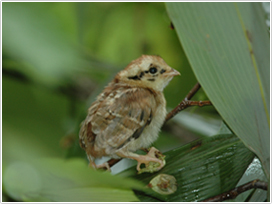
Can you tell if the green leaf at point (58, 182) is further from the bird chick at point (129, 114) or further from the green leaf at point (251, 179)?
the green leaf at point (251, 179)

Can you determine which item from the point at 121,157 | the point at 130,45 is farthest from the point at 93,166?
the point at 130,45

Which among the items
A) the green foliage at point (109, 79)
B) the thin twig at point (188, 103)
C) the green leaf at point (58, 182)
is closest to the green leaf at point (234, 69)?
the green foliage at point (109, 79)

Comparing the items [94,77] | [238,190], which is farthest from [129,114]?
[238,190]

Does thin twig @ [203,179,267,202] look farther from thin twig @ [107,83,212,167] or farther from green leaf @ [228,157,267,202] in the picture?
thin twig @ [107,83,212,167]

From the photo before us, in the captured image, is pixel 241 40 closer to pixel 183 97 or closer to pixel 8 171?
pixel 183 97

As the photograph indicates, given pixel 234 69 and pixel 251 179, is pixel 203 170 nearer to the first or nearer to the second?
pixel 251 179

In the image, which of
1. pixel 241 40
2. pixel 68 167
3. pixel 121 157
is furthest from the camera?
pixel 121 157
